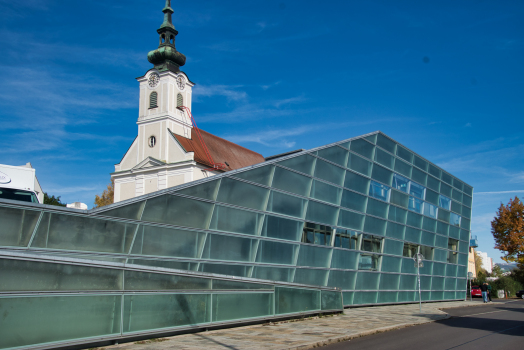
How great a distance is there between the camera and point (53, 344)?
336 inches

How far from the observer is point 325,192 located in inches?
834

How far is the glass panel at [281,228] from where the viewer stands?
1755 centimetres

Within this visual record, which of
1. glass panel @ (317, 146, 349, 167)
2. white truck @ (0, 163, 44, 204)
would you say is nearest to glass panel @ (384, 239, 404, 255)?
glass panel @ (317, 146, 349, 167)

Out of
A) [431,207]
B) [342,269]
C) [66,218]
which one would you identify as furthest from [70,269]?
[431,207]

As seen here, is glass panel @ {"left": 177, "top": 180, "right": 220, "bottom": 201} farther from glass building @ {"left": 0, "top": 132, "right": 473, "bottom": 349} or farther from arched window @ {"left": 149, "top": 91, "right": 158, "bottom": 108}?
arched window @ {"left": 149, "top": 91, "right": 158, "bottom": 108}

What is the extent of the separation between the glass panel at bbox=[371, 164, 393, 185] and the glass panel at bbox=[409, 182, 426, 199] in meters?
3.00

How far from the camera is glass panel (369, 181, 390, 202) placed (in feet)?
81.5

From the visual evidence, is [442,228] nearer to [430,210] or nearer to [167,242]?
[430,210]

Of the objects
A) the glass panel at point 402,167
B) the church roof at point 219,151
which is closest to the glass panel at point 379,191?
the glass panel at point 402,167

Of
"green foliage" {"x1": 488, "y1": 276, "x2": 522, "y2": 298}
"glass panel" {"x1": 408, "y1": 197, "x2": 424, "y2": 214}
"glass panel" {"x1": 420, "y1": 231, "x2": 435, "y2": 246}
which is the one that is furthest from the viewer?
"green foliage" {"x1": 488, "y1": 276, "x2": 522, "y2": 298}

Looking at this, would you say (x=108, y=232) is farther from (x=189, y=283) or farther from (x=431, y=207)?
(x=431, y=207)

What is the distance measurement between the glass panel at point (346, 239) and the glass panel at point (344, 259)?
0.31m

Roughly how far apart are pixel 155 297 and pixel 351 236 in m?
14.0

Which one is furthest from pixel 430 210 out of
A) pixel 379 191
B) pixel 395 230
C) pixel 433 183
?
pixel 379 191
